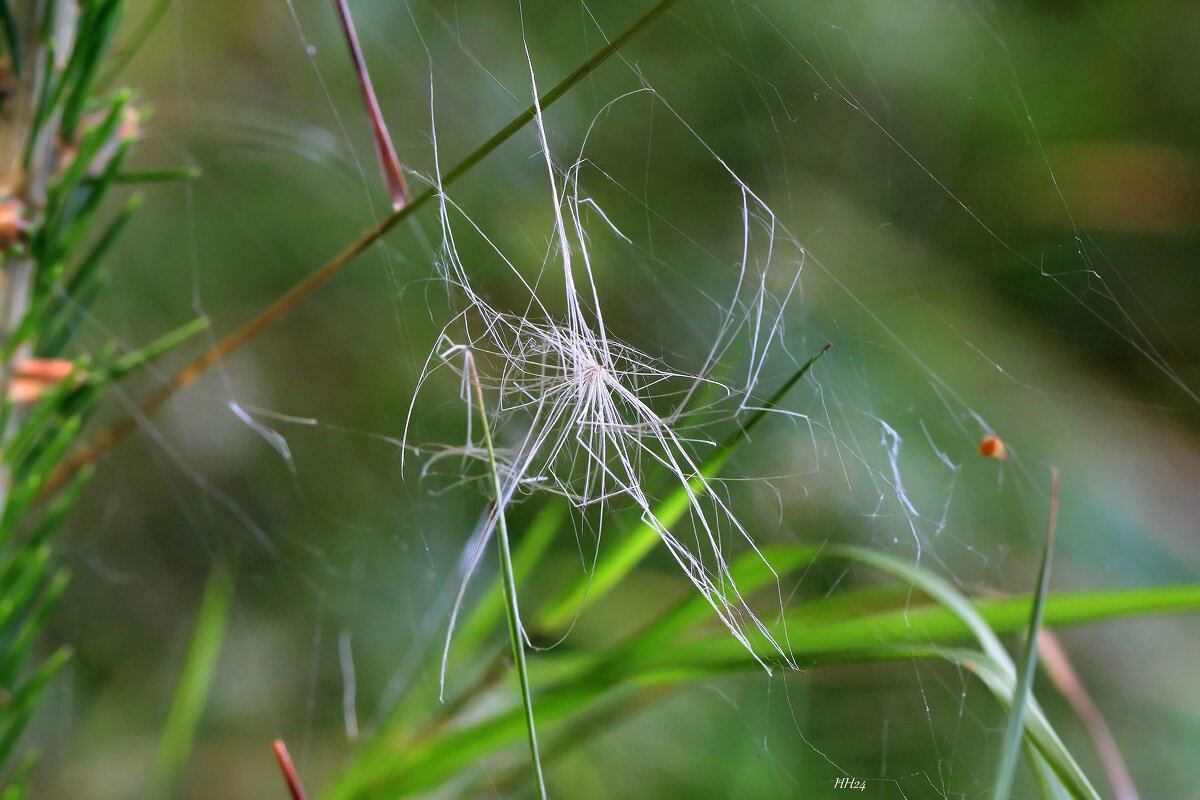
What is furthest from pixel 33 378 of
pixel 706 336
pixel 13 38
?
pixel 706 336

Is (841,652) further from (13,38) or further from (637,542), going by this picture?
(13,38)

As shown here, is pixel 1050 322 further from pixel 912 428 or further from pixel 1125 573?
pixel 1125 573

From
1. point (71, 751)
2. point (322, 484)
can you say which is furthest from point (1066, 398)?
point (71, 751)

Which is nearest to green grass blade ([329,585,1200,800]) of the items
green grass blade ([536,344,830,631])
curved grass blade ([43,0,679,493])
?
green grass blade ([536,344,830,631])

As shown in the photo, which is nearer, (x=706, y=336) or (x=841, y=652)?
(x=841, y=652)

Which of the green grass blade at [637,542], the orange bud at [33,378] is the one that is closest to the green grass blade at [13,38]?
the orange bud at [33,378]

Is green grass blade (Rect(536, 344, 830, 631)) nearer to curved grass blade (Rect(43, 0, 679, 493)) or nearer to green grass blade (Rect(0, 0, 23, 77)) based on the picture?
curved grass blade (Rect(43, 0, 679, 493))

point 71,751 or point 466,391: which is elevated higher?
point 466,391
